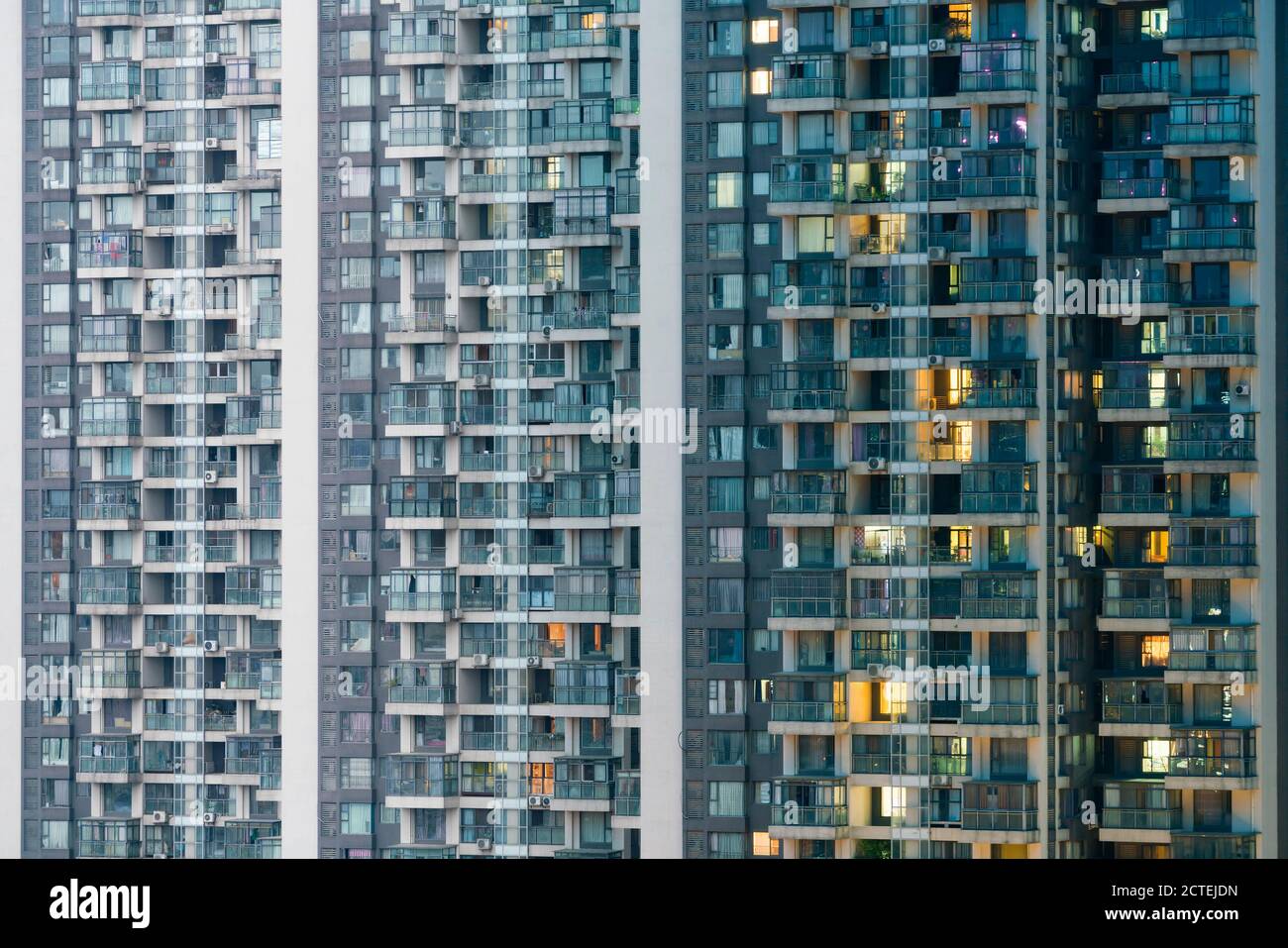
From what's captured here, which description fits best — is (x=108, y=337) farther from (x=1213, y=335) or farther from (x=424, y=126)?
(x=1213, y=335)

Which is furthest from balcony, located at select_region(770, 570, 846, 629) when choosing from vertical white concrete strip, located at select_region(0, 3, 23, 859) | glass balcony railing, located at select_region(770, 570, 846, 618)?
vertical white concrete strip, located at select_region(0, 3, 23, 859)

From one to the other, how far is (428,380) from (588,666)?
200 cm

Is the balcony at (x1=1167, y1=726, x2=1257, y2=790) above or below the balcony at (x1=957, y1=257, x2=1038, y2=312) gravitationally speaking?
below

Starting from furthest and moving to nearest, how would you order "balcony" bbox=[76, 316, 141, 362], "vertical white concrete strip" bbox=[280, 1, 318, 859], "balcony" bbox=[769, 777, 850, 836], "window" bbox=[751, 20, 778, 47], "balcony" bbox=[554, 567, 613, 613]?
"balcony" bbox=[76, 316, 141, 362] → "vertical white concrete strip" bbox=[280, 1, 318, 859] → "balcony" bbox=[554, 567, 613, 613] → "window" bbox=[751, 20, 778, 47] → "balcony" bbox=[769, 777, 850, 836]

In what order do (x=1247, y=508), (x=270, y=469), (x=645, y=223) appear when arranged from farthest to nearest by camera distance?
(x=270, y=469) → (x=645, y=223) → (x=1247, y=508)

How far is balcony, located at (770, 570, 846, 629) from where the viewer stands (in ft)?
43.0

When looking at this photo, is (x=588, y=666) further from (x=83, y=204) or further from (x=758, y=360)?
(x=83, y=204)

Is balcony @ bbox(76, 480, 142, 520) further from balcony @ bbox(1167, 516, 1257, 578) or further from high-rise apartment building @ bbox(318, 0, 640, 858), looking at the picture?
balcony @ bbox(1167, 516, 1257, 578)

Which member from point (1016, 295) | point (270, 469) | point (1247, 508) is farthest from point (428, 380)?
point (1247, 508)

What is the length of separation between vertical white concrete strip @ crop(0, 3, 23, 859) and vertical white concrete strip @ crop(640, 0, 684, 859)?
15.1 ft

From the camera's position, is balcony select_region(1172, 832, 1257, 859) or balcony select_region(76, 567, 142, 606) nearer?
balcony select_region(1172, 832, 1257, 859)

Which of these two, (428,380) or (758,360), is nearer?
(758,360)

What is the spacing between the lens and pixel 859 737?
13.2 meters
